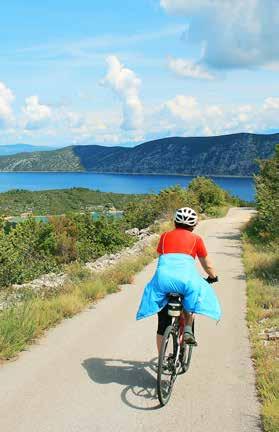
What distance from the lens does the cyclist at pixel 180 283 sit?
539cm

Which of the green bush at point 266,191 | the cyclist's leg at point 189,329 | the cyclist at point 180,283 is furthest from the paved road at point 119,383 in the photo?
the green bush at point 266,191

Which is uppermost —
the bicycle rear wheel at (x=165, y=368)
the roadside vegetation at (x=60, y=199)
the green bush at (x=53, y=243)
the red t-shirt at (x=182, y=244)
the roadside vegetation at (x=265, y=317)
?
the red t-shirt at (x=182, y=244)

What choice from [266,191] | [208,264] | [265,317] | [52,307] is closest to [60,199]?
[266,191]

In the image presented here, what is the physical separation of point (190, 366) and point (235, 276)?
869 centimetres

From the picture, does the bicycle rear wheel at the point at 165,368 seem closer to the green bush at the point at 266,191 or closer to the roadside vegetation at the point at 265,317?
the roadside vegetation at the point at 265,317

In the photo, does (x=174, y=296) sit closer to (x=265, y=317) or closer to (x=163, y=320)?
(x=163, y=320)

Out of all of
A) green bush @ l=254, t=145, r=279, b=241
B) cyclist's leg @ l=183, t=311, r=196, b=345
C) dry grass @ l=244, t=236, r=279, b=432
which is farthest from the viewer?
green bush @ l=254, t=145, r=279, b=241

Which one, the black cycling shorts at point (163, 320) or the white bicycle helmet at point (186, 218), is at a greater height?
the white bicycle helmet at point (186, 218)

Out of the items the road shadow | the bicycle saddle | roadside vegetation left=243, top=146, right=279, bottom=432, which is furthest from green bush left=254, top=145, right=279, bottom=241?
the bicycle saddle

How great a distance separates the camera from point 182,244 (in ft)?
18.6

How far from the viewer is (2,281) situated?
22.1 metres

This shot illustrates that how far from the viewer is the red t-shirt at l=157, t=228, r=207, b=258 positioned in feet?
18.6

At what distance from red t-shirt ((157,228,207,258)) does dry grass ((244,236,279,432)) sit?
1749mm

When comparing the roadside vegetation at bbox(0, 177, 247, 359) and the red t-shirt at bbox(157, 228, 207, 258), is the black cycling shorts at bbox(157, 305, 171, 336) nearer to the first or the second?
the red t-shirt at bbox(157, 228, 207, 258)
